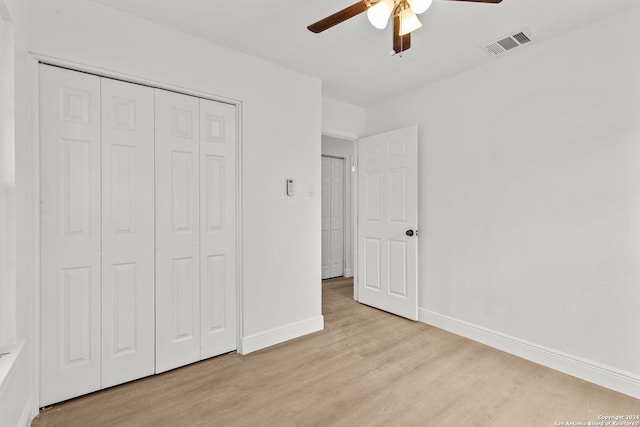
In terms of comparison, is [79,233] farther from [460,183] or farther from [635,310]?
[635,310]

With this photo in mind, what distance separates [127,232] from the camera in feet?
6.95

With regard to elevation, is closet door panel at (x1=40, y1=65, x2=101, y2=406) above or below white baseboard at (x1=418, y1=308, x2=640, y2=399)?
above

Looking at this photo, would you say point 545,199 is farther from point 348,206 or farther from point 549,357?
point 348,206

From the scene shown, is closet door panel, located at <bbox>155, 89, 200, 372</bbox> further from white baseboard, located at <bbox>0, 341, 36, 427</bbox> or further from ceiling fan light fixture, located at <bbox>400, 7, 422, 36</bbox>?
ceiling fan light fixture, located at <bbox>400, 7, 422, 36</bbox>

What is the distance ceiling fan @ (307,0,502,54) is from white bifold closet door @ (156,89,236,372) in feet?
4.03

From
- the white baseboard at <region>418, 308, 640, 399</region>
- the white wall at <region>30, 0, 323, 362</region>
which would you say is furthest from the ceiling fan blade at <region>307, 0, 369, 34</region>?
the white baseboard at <region>418, 308, 640, 399</region>

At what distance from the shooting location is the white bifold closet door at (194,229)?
226 centimetres

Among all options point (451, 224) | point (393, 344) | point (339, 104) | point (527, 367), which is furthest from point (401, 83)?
point (527, 367)

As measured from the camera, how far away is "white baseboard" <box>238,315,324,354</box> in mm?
2604

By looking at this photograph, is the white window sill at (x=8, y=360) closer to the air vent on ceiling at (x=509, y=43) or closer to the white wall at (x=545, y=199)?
the white wall at (x=545, y=199)

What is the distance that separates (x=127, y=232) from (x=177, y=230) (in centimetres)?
32

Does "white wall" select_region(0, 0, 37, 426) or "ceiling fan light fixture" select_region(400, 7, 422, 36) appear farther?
"ceiling fan light fixture" select_region(400, 7, 422, 36)

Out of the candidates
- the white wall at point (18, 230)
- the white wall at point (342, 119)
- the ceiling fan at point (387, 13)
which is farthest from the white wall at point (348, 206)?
the white wall at point (18, 230)

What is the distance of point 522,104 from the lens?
8.34 ft
